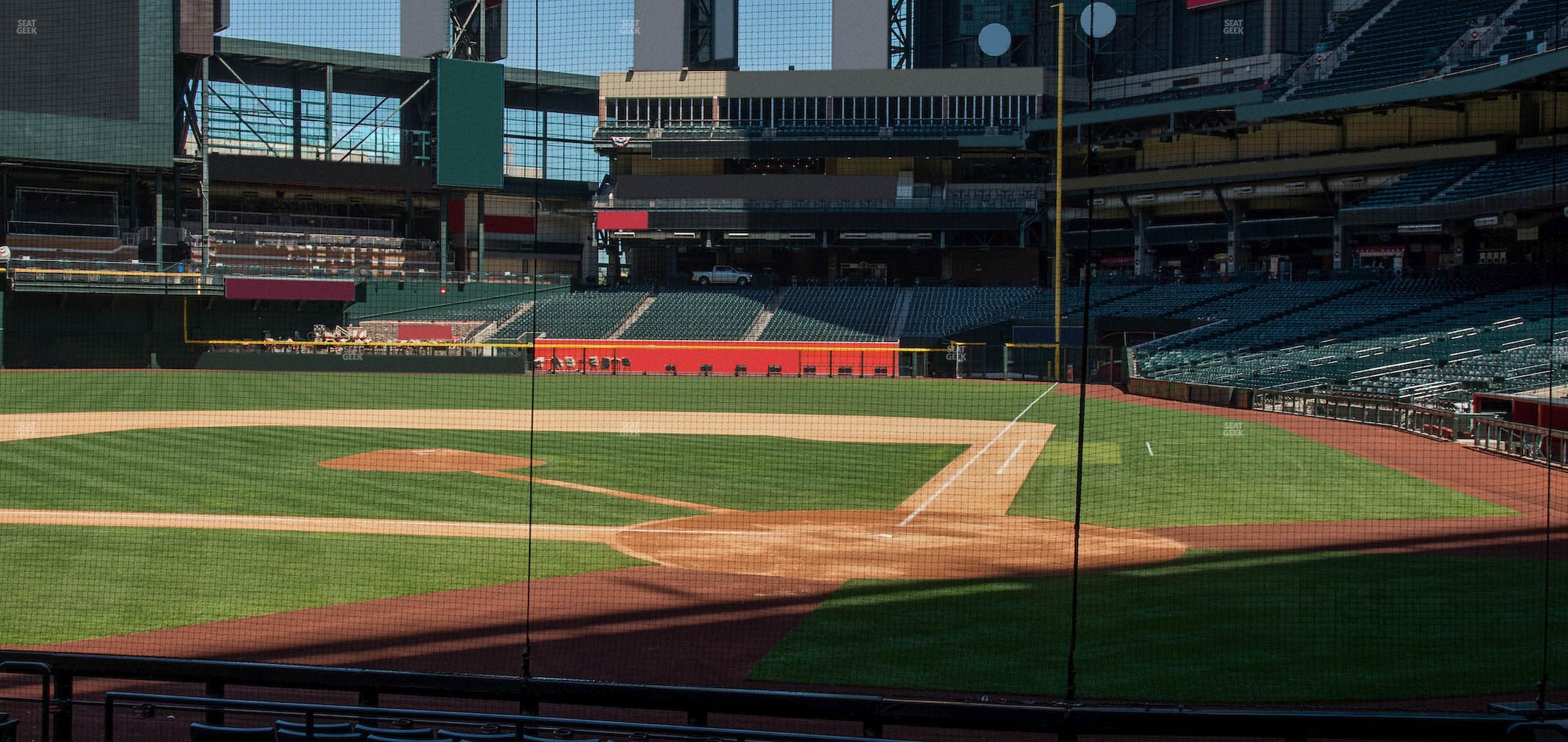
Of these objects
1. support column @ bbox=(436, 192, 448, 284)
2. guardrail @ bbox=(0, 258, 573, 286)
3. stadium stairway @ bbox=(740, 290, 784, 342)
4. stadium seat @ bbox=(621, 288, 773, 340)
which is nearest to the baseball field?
guardrail @ bbox=(0, 258, 573, 286)

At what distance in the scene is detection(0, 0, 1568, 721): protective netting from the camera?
10.5 m

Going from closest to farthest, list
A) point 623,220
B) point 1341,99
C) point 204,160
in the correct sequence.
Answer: point 1341,99, point 204,160, point 623,220

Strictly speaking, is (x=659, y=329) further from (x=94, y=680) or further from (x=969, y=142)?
(x=94, y=680)

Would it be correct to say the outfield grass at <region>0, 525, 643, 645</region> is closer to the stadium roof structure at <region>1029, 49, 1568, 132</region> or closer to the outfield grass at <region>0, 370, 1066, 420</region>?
the outfield grass at <region>0, 370, 1066, 420</region>

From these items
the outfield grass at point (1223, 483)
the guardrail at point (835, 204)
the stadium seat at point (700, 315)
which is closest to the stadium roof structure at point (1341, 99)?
the guardrail at point (835, 204)

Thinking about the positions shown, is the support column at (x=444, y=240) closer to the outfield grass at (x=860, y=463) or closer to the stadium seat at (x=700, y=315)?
the stadium seat at (x=700, y=315)

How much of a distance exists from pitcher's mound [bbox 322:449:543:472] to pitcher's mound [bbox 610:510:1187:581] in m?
5.32

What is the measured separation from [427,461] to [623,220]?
38528 mm

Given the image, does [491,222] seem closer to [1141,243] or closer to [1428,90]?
[1141,243]

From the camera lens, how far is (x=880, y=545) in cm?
1404

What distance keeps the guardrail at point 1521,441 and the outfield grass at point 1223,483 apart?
1.98 ft

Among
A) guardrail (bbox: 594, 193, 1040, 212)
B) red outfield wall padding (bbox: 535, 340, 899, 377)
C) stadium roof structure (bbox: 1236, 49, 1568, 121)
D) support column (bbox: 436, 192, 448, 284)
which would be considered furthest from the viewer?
guardrail (bbox: 594, 193, 1040, 212)

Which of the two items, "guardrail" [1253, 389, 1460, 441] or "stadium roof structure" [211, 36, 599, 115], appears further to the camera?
"stadium roof structure" [211, 36, 599, 115]

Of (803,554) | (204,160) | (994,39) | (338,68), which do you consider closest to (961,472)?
(803,554)
